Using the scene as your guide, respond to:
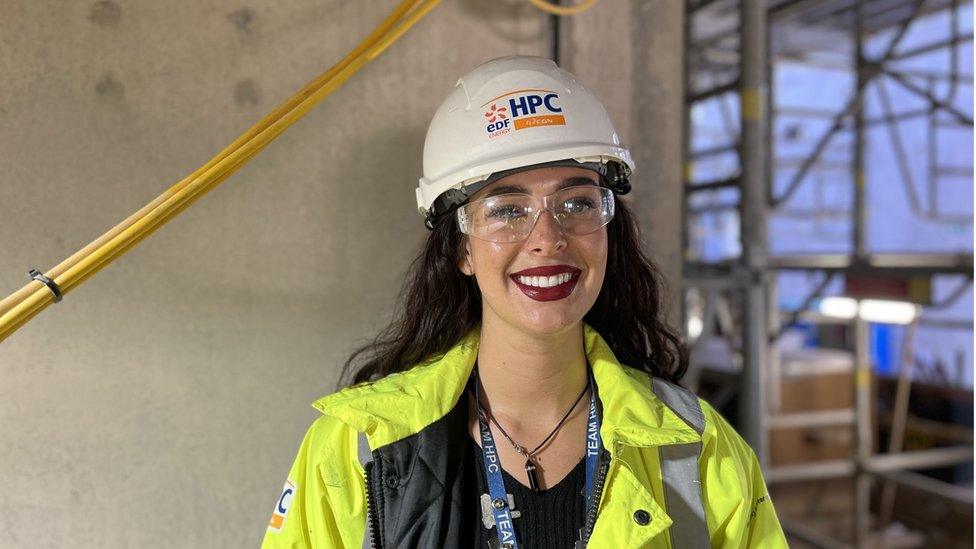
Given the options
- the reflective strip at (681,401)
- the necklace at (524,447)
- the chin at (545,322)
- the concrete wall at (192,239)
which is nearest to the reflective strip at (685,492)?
the reflective strip at (681,401)

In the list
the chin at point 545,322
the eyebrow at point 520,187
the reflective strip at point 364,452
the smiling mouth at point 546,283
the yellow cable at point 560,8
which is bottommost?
the reflective strip at point 364,452

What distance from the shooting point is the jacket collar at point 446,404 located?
1.70 m

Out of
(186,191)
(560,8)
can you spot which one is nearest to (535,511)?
(186,191)

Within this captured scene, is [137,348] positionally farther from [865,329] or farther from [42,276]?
[865,329]

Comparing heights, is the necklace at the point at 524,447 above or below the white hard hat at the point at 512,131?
below

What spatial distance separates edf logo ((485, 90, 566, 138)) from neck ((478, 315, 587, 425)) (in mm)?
463

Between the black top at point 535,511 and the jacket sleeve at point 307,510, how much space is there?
1.01ft

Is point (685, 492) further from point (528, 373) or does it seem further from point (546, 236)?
point (546, 236)

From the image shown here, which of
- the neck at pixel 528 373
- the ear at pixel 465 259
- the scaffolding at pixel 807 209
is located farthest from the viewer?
the scaffolding at pixel 807 209

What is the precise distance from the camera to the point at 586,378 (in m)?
1.95

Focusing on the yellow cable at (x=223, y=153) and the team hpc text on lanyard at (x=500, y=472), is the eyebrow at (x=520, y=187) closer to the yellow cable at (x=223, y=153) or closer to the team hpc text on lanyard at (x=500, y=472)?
the team hpc text on lanyard at (x=500, y=472)

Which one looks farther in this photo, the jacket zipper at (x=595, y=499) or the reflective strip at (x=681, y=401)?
the reflective strip at (x=681, y=401)

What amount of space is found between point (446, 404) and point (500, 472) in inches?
7.8

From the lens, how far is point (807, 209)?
10.6m
